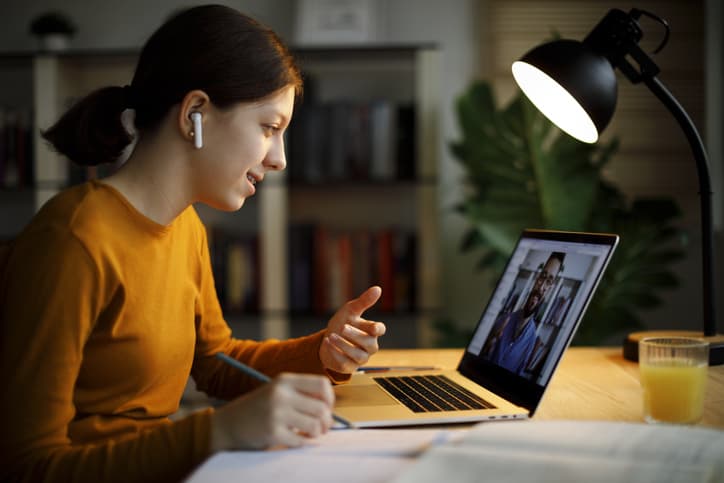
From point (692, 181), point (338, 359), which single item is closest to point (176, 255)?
point (338, 359)

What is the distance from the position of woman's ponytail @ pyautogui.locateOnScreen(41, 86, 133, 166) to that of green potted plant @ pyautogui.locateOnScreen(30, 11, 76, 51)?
2070 millimetres

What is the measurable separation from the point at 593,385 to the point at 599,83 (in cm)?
48

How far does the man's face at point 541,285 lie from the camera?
107 centimetres

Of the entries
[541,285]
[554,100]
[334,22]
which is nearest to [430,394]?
[541,285]

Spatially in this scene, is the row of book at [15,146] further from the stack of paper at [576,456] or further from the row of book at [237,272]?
the stack of paper at [576,456]

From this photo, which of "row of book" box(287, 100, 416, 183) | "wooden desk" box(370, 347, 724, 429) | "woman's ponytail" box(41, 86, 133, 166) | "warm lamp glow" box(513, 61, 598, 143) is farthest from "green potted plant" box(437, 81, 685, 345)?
"woman's ponytail" box(41, 86, 133, 166)

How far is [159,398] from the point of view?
3.31 feet

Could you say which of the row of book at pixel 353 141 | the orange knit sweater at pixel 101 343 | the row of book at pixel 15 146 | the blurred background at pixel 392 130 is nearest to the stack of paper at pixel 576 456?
the orange knit sweater at pixel 101 343

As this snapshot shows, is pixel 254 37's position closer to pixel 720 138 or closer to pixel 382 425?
pixel 382 425

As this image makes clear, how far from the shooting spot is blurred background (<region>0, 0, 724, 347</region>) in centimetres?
284

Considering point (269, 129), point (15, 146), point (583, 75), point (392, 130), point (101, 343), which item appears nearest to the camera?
point (101, 343)

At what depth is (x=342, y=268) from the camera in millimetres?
2871

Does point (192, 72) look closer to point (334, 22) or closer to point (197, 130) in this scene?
point (197, 130)

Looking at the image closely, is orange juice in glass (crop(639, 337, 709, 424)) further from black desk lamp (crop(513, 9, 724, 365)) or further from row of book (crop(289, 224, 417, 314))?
row of book (crop(289, 224, 417, 314))
